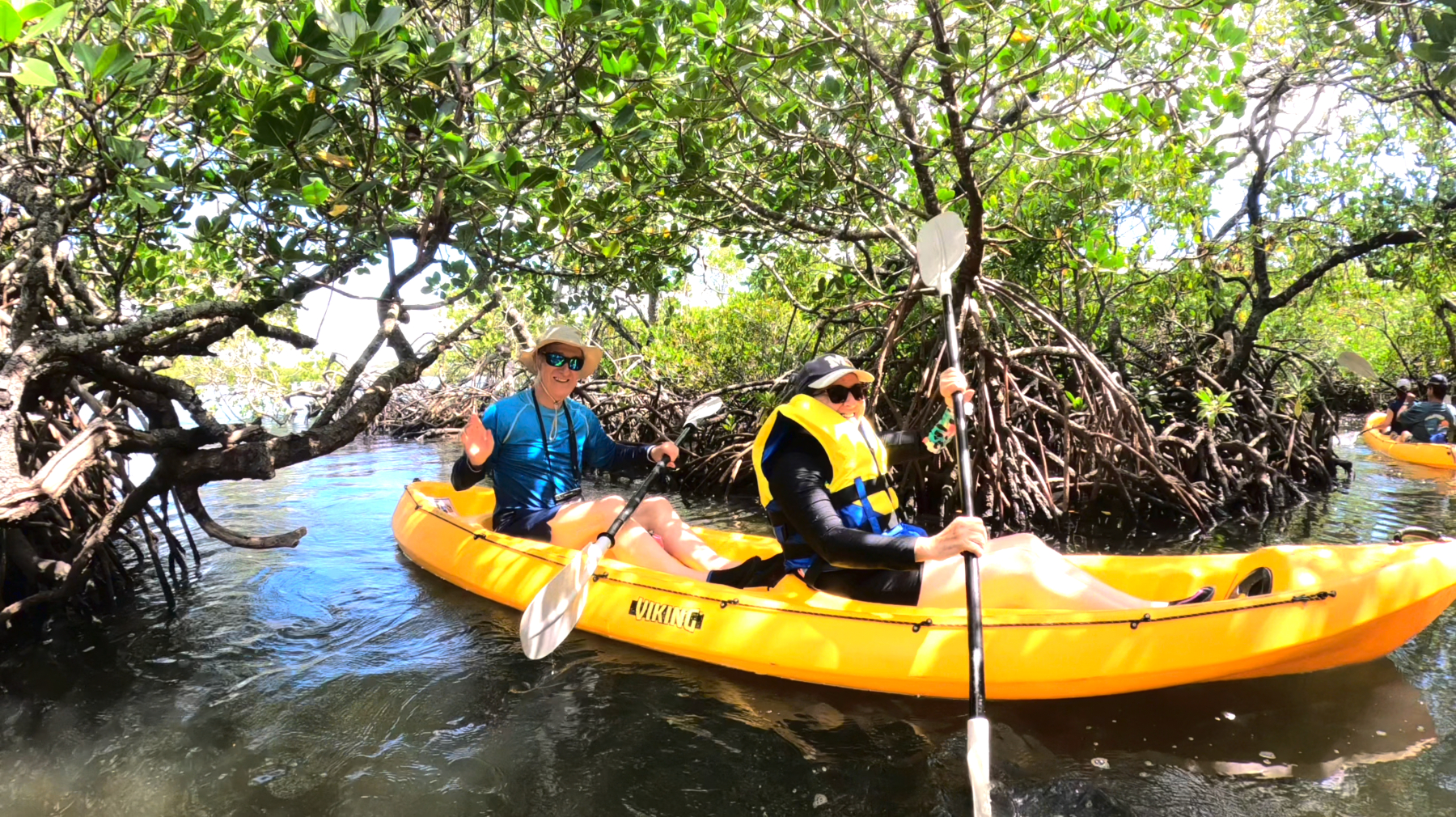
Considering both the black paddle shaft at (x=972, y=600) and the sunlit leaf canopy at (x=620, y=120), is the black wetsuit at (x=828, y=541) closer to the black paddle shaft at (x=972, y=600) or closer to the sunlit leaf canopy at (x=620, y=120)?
the black paddle shaft at (x=972, y=600)

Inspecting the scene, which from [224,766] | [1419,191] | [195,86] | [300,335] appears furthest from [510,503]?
[1419,191]

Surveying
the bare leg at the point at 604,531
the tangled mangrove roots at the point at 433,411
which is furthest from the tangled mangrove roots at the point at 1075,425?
the tangled mangrove roots at the point at 433,411

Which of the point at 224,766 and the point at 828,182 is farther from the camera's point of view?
the point at 828,182

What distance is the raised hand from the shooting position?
3.58 meters

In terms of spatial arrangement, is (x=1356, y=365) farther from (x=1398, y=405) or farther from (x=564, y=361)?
(x=564, y=361)

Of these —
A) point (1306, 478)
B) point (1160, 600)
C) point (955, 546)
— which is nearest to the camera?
point (955, 546)

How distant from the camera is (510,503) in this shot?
4.12m

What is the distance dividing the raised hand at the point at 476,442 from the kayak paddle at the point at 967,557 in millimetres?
2109

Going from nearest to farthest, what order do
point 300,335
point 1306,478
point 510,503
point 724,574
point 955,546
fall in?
1. point 955,546
2. point 724,574
3. point 300,335
4. point 510,503
5. point 1306,478

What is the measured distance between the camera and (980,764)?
2.09 metres

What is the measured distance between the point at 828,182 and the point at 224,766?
4108 mm

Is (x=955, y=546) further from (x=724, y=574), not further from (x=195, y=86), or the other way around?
(x=195, y=86)

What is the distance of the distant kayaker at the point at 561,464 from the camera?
372cm

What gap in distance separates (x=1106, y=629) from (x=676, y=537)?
199 centimetres
